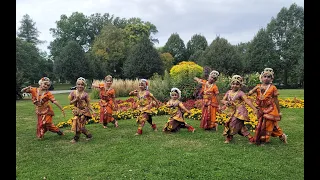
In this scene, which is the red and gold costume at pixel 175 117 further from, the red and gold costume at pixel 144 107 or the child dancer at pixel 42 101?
the child dancer at pixel 42 101

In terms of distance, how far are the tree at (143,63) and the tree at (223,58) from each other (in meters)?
6.57

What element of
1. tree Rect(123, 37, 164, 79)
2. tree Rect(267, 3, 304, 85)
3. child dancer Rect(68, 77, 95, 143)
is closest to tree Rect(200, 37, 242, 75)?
tree Rect(123, 37, 164, 79)

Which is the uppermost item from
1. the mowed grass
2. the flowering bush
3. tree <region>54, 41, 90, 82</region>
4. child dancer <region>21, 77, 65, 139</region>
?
tree <region>54, 41, 90, 82</region>

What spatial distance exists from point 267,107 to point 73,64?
33.4 metres

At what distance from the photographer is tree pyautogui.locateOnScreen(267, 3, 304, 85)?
37312 mm

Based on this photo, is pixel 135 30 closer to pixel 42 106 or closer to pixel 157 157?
pixel 42 106

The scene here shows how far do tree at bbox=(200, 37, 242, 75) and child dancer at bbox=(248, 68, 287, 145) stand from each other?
Result: 89.2ft

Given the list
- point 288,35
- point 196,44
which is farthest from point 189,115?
point 196,44

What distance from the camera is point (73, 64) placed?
120 feet

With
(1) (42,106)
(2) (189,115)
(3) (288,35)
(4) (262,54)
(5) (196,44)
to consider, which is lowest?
(2) (189,115)

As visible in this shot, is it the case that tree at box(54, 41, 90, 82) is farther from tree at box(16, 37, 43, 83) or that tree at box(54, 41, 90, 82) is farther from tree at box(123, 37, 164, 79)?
tree at box(123, 37, 164, 79)

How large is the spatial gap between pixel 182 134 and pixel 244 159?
108 inches
